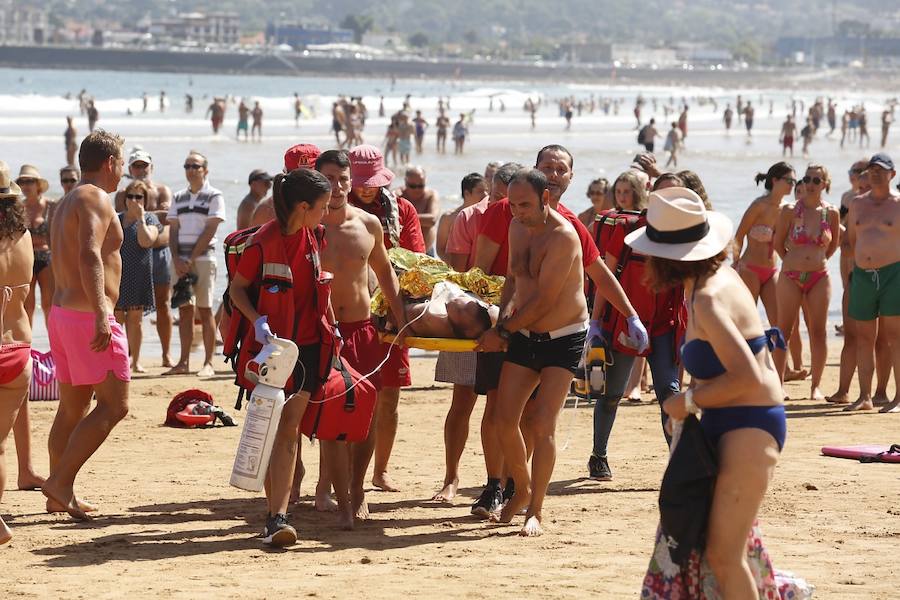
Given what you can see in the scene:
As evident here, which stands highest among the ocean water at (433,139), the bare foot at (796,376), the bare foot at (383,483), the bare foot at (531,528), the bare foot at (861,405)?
the bare foot at (531,528)

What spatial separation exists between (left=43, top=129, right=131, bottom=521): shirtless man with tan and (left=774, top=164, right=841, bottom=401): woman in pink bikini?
18.0 ft

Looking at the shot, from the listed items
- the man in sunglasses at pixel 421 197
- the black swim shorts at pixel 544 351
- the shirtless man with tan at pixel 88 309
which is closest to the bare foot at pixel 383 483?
the black swim shorts at pixel 544 351

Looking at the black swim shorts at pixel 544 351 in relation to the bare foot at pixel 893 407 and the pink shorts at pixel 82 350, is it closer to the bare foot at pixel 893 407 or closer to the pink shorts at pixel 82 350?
the pink shorts at pixel 82 350

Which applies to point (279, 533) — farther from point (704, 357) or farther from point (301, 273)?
point (704, 357)

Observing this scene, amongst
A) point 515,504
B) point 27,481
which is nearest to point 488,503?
point 515,504

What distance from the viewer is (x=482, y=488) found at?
304 inches

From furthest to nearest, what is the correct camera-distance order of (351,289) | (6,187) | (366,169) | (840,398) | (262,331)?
(840,398)
(366,169)
(351,289)
(6,187)
(262,331)

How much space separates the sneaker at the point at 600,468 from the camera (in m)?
7.89

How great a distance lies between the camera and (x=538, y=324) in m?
6.39

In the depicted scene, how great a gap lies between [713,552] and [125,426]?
5.94 metres

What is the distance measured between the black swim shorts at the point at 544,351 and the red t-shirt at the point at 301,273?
Result: 3.16 feet

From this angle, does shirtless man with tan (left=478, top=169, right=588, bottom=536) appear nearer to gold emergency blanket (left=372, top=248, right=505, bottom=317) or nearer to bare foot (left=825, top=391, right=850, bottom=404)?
gold emergency blanket (left=372, top=248, right=505, bottom=317)

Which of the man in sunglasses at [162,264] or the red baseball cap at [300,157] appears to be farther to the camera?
the man in sunglasses at [162,264]

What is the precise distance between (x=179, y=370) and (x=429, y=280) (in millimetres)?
5660
